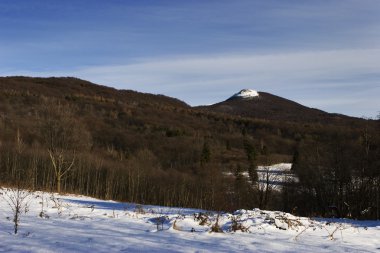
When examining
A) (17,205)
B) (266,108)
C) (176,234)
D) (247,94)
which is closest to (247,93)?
(247,94)

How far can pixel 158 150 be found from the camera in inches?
2405

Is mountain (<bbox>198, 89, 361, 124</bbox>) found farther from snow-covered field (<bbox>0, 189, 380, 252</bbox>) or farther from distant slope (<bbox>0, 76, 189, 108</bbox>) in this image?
snow-covered field (<bbox>0, 189, 380, 252</bbox>)

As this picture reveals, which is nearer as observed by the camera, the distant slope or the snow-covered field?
the snow-covered field

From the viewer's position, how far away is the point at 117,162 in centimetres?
4922

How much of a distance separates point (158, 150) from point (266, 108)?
74.9 m

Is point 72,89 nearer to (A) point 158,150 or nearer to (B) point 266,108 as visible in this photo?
(A) point 158,150

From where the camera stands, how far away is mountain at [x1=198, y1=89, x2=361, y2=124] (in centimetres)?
10975

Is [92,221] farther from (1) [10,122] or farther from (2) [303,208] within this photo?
(1) [10,122]

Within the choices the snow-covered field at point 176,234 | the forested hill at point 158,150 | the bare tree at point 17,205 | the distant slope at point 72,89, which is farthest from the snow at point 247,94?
the snow-covered field at point 176,234

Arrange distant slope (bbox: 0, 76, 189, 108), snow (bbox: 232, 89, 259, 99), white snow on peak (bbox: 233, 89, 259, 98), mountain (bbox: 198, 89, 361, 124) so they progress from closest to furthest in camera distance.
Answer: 1. distant slope (bbox: 0, 76, 189, 108)
2. mountain (bbox: 198, 89, 361, 124)
3. snow (bbox: 232, 89, 259, 99)
4. white snow on peak (bbox: 233, 89, 259, 98)

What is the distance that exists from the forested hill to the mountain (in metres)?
26.9

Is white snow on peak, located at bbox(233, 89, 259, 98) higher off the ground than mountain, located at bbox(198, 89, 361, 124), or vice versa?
white snow on peak, located at bbox(233, 89, 259, 98)

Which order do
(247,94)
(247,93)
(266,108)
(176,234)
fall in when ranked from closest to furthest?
(176,234) < (266,108) < (247,94) < (247,93)

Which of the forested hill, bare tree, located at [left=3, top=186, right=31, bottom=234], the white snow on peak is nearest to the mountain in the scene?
the white snow on peak
